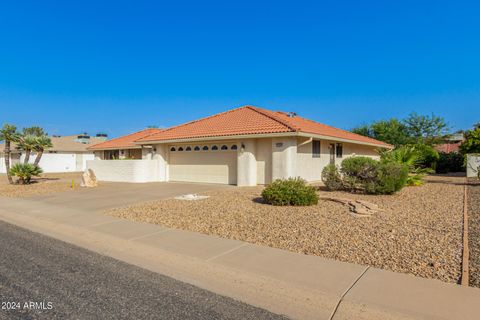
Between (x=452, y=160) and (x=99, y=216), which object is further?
(x=452, y=160)

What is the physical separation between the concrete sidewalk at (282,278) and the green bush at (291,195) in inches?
157

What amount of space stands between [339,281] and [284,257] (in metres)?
1.21

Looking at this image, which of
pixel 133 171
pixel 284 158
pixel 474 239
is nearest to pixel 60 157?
pixel 133 171

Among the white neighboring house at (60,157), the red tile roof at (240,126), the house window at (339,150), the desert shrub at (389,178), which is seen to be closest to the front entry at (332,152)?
the house window at (339,150)

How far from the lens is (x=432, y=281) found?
437cm

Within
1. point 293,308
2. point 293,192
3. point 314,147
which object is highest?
point 314,147

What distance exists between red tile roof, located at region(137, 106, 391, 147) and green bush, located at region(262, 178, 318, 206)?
4841mm

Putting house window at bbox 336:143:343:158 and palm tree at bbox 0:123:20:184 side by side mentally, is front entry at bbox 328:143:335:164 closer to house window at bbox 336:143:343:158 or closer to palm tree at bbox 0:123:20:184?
house window at bbox 336:143:343:158

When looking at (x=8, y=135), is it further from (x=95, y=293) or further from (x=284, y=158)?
(x=95, y=293)

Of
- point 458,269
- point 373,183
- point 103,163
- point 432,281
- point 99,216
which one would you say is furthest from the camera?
point 103,163

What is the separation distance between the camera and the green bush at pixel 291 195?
1013cm

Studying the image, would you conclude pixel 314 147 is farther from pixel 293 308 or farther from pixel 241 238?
pixel 293 308

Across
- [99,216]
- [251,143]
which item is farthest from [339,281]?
[251,143]

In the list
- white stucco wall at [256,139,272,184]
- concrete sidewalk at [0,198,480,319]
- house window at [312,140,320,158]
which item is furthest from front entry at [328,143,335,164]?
concrete sidewalk at [0,198,480,319]
